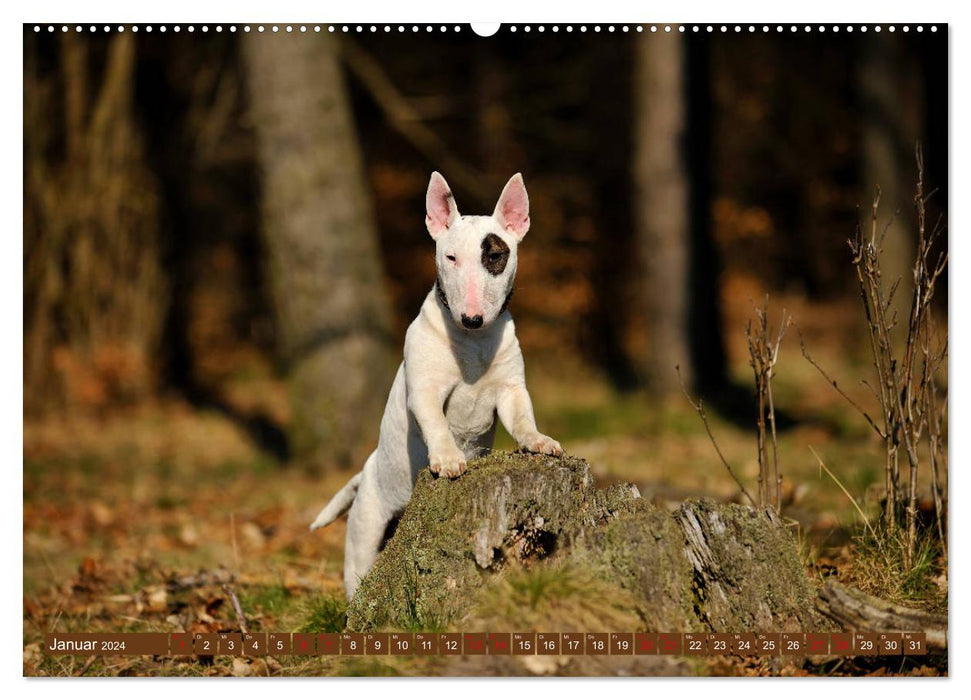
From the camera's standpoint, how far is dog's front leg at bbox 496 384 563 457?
3676 mm

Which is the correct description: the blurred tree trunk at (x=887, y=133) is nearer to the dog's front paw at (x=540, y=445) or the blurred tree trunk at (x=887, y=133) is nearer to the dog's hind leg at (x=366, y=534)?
the dog's hind leg at (x=366, y=534)

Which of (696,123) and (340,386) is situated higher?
(696,123)

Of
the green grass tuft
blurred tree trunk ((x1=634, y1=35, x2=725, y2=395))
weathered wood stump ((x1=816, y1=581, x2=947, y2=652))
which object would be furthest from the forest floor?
blurred tree trunk ((x1=634, y1=35, x2=725, y2=395))

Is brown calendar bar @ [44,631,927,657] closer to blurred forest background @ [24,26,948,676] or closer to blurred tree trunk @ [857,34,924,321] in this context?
blurred forest background @ [24,26,948,676]

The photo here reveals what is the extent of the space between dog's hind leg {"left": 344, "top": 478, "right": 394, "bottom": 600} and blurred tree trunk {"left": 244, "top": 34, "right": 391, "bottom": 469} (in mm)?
4324

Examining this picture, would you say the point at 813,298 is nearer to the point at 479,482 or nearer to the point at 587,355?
the point at 587,355

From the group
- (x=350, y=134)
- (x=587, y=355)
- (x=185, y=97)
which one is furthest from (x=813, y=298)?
(x=185, y=97)

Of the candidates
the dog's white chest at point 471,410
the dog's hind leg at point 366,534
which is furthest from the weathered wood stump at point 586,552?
the dog's hind leg at point 366,534

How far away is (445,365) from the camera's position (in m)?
3.83

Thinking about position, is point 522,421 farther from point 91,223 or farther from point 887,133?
point 91,223

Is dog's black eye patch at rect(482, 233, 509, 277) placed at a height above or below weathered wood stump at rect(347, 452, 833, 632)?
above

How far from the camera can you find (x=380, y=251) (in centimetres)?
1147

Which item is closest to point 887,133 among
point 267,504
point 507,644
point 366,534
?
point 267,504
